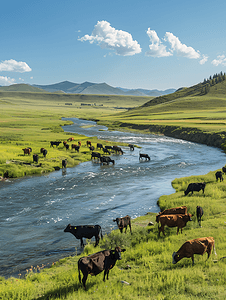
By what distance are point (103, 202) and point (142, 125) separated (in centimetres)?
6659

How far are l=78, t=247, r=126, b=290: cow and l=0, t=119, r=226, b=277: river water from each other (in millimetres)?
3939

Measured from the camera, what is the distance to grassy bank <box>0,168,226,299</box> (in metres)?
6.73

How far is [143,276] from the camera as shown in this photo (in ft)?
25.5

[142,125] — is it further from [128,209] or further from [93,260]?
[93,260]

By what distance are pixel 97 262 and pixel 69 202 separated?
10.9 metres

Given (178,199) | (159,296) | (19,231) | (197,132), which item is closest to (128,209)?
(178,199)

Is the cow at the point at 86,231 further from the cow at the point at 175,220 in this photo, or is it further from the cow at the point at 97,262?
the cow at the point at 97,262

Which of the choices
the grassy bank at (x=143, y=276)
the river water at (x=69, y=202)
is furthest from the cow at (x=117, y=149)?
the grassy bank at (x=143, y=276)

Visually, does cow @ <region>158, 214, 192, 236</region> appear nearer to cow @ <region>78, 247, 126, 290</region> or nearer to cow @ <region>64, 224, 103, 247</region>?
cow @ <region>64, 224, 103, 247</region>

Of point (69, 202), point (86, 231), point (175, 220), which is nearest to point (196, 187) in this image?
point (175, 220)

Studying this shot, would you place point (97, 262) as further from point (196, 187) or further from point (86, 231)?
point (196, 187)

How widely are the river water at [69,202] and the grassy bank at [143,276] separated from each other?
67.6 inches

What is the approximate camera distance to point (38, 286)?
7.68 meters

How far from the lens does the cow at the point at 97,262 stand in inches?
283
